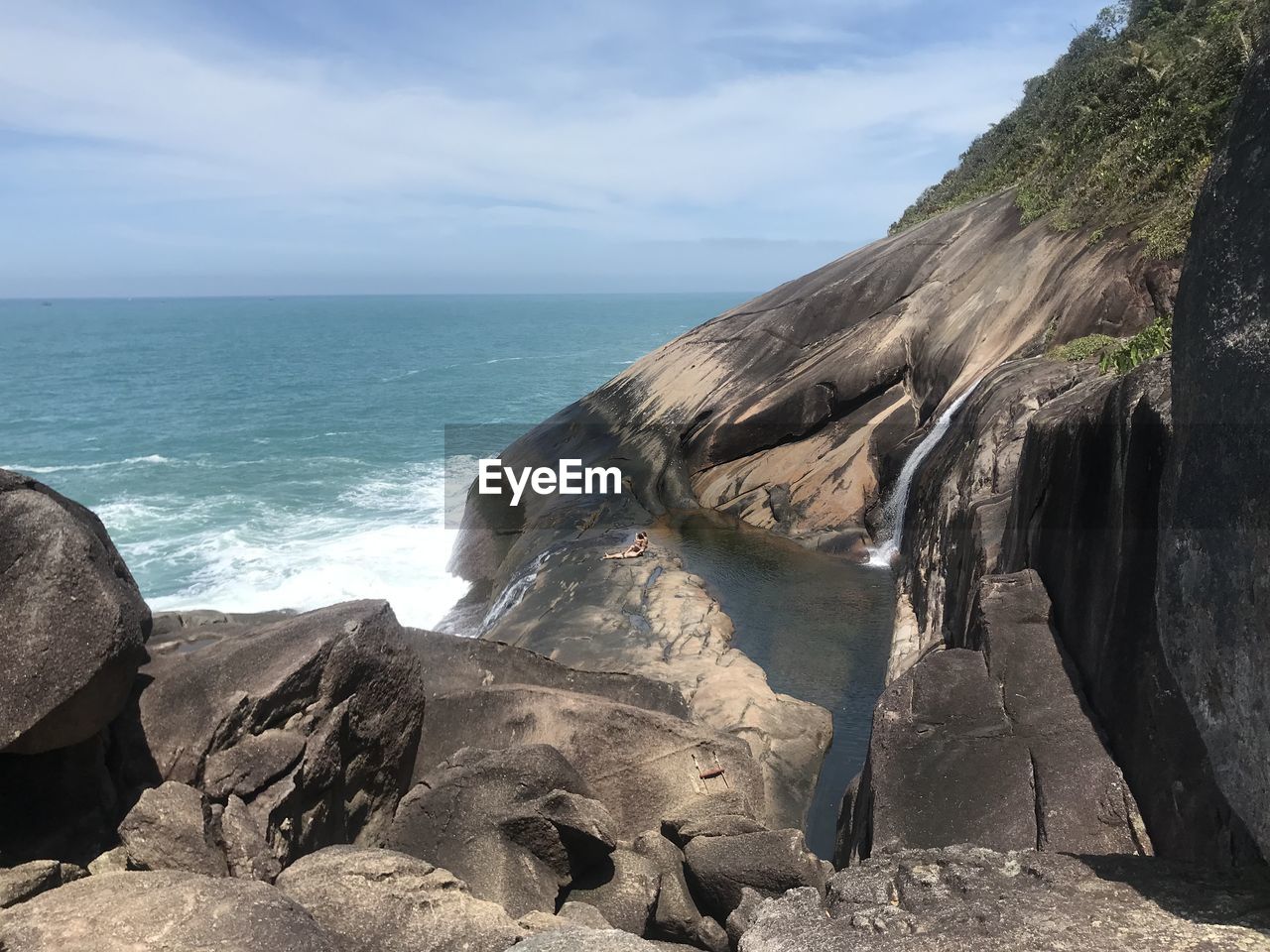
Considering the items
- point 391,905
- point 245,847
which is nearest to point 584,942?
point 391,905

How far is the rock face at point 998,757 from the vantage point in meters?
6.79

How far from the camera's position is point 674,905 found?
8.28 m

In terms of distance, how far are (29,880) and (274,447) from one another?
142 ft

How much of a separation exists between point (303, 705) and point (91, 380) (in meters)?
81.4

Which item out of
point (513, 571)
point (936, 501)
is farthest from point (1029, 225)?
point (513, 571)

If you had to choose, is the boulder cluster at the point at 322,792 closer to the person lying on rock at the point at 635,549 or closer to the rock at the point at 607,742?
the rock at the point at 607,742

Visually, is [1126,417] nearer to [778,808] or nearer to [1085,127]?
[778,808]

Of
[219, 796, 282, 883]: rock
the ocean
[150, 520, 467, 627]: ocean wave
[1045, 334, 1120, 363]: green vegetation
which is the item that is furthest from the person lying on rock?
[219, 796, 282, 883]: rock

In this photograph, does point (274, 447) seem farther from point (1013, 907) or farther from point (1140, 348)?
point (1013, 907)

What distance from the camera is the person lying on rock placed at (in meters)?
19.9

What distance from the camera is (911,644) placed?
579 inches

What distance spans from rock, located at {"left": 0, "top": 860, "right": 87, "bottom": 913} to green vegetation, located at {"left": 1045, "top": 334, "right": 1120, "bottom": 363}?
15.6 meters

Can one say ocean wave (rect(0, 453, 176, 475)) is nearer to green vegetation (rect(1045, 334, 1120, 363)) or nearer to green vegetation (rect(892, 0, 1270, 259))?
green vegetation (rect(892, 0, 1270, 259))

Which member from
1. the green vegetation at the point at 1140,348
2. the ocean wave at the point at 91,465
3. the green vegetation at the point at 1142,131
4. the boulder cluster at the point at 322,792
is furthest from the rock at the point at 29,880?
the ocean wave at the point at 91,465
